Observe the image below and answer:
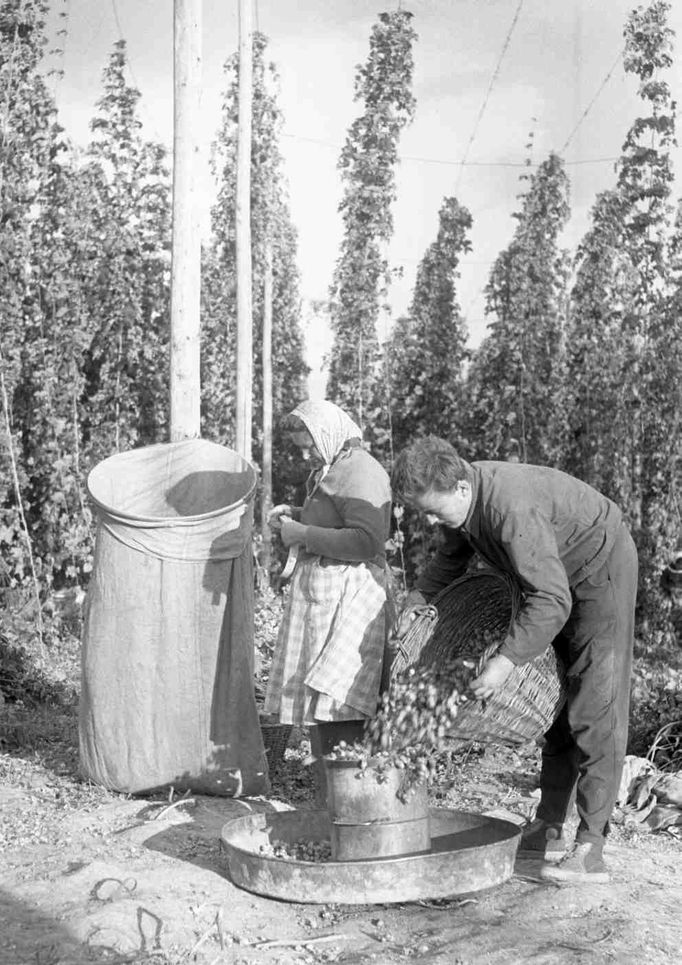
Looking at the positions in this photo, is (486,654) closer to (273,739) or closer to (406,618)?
(406,618)

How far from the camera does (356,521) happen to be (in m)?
3.83

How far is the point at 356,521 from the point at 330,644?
41cm

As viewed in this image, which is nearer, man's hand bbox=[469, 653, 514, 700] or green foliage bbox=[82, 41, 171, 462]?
man's hand bbox=[469, 653, 514, 700]

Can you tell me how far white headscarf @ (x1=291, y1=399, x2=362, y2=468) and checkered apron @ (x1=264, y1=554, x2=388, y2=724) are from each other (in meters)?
0.37

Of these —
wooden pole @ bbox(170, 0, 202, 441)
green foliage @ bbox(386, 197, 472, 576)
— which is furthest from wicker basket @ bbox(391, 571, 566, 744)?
green foliage @ bbox(386, 197, 472, 576)

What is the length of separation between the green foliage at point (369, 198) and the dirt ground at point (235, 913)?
605cm

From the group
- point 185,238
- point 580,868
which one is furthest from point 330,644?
point 185,238

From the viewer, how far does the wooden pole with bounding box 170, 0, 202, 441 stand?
553cm

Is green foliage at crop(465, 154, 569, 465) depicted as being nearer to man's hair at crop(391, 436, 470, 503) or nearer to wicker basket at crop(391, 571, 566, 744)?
wicker basket at crop(391, 571, 566, 744)

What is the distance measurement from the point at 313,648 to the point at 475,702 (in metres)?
0.78

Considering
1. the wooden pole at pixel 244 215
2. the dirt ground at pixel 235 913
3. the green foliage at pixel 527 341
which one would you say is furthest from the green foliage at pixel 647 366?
the dirt ground at pixel 235 913

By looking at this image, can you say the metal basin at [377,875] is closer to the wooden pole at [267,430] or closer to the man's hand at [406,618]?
the man's hand at [406,618]

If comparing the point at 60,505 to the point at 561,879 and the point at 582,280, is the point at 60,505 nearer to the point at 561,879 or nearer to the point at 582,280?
the point at 582,280

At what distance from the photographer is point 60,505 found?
27.9ft
